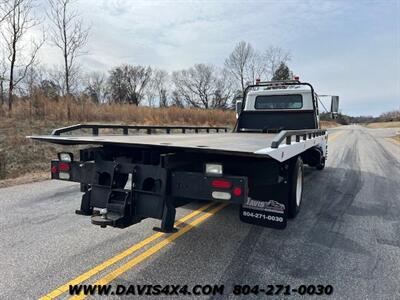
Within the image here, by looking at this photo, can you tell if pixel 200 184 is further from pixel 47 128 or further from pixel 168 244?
pixel 47 128

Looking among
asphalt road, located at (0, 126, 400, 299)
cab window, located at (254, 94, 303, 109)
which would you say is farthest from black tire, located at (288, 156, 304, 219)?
cab window, located at (254, 94, 303, 109)

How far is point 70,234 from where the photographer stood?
159 inches

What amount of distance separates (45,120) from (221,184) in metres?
14.5

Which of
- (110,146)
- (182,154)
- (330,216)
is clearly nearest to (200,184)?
(182,154)

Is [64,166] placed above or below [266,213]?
above

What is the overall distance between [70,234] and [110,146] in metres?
1.37

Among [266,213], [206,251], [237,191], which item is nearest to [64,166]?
[206,251]

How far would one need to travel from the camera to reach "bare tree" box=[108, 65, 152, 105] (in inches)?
2820

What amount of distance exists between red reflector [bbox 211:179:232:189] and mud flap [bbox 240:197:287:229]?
948 mm

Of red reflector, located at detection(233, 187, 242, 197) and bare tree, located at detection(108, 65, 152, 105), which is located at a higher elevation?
bare tree, located at detection(108, 65, 152, 105)

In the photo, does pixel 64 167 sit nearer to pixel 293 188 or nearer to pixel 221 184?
pixel 221 184

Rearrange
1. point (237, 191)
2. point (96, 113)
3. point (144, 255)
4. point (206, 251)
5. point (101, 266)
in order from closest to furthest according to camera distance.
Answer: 1. point (237, 191)
2. point (101, 266)
3. point (144, 255)
4. point (206, 251)
5. point (96, 113)

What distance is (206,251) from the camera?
3613 mm

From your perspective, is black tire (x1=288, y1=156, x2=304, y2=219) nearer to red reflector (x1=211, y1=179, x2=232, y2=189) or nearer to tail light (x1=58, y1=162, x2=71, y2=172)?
red reflector (x1=211, y1=179, x2=232, y2=189)
